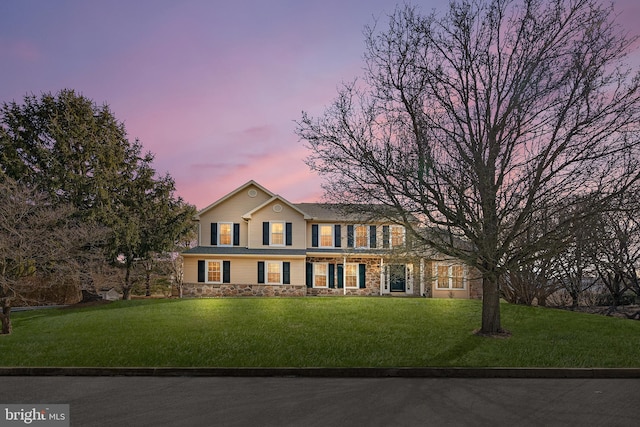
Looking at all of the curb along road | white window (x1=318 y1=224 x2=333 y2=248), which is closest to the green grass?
the curb along road

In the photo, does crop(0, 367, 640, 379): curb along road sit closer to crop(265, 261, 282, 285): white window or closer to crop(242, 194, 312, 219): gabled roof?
crop(265, 261, 282, 285): white window

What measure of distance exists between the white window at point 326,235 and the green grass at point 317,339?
12161mm

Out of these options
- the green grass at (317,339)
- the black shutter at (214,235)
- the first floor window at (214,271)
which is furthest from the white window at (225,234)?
the green grass at (317,339)

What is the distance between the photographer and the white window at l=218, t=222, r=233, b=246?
31.5 meters

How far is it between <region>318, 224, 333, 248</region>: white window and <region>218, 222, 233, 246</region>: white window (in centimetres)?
612

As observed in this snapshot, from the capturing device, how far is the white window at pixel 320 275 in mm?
31594

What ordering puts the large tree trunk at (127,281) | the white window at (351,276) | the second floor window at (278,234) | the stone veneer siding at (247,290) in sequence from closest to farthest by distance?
the large tree trunk at (127,281), the stone veneer siding at (247,290), the second floor window at (278,234), the white window at (351,276)

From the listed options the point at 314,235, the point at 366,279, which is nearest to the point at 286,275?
the point at 314,235

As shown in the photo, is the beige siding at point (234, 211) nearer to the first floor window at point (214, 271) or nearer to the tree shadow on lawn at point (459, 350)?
the first floor window at point (214, 271)

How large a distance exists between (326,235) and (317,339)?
19.6 metres

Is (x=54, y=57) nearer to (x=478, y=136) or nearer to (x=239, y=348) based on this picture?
(x=239, y=348)

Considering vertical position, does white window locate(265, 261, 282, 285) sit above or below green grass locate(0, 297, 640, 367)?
above

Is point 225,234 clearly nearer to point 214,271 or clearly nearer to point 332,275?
point 214,271

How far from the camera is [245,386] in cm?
829
